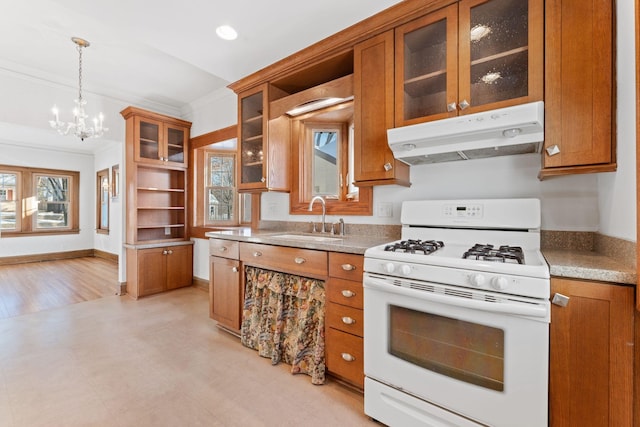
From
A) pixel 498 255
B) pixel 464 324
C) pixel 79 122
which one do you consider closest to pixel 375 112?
pixel 498 255

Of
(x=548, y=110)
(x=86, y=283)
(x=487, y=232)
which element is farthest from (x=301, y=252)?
(x=86, y=283)

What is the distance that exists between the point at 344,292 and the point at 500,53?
169 cm

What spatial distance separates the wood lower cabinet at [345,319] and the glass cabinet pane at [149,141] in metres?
3.62

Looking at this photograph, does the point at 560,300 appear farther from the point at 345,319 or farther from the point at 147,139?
the point at 147,139

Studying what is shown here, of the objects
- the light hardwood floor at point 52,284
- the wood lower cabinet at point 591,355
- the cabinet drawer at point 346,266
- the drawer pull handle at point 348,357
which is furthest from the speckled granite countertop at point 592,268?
the light hardwood floor at point 52,284

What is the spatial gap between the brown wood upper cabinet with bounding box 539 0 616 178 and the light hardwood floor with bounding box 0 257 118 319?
520 cm

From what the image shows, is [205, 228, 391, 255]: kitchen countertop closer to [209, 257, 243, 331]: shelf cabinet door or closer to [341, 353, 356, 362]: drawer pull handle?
[209, 257, 243, 331]: shelf cabinet door

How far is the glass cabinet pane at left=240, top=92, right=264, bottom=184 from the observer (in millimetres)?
2933

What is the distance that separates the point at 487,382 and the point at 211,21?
2.85m

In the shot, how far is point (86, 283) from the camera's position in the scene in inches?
187

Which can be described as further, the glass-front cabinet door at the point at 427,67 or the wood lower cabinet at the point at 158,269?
the wood lower cabinet at the point at 158,269

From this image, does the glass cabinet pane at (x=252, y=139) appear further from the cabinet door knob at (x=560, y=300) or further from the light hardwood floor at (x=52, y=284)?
the light hardwood floor at (x=52, y=284)

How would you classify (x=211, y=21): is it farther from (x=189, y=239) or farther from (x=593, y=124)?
(x=189, y=239)

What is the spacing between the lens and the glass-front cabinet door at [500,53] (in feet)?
4.97
